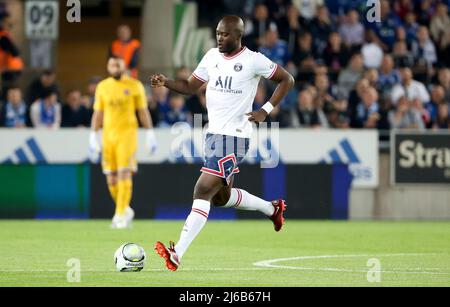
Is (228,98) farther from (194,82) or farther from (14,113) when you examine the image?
(14,113)

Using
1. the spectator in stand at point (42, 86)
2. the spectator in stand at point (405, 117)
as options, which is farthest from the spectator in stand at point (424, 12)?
the spectator in stand at point (42, 86)

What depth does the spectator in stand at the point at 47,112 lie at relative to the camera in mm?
21297

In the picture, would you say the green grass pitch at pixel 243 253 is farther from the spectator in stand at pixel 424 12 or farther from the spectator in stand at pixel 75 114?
the spectator in stand at pixel 424 12

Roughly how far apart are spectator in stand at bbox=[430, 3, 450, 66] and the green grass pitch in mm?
6432

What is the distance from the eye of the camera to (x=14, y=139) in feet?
67.9

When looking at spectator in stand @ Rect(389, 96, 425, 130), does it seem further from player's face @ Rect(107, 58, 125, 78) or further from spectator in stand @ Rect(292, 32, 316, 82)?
player's face @ Rect(107, 58, 125, 78)

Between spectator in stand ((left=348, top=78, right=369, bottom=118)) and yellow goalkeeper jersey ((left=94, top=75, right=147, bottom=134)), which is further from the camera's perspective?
spectator in stand ((left=348, top=78, right=369, bottom=118))

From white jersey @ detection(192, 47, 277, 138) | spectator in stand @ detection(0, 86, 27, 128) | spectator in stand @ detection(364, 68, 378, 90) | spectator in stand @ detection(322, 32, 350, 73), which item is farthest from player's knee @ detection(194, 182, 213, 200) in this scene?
spectator in stand @ detection(322, 32, 350, 73)

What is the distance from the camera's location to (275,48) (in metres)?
23.6

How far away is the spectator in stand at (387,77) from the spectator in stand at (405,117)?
44.8 inches

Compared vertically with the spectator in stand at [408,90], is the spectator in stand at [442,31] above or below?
above

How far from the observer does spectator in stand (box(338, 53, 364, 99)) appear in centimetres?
2367
